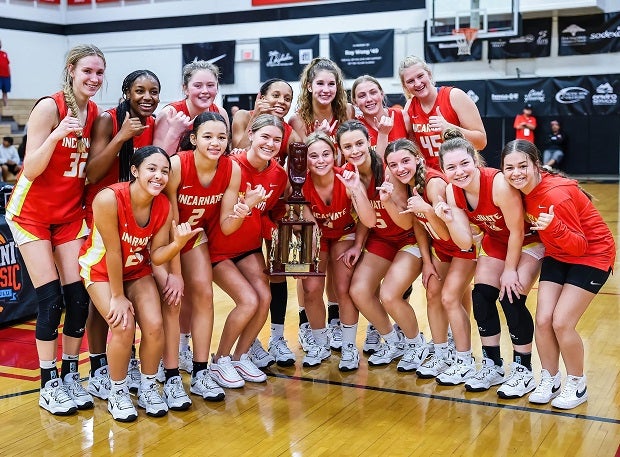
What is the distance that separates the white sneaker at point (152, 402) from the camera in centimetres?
373

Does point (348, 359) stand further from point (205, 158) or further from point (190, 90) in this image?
point (190, 90)

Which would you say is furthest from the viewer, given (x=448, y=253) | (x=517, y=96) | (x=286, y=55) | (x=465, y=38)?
(x=286, y=55)

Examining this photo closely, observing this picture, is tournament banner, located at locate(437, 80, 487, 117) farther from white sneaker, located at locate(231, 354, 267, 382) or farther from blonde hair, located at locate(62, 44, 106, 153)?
blonde hair, located at locate(62, 44, 106, 153)

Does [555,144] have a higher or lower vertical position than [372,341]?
higher

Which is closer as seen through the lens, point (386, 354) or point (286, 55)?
point (386, 354)

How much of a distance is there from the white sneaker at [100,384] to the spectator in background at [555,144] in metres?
13.5

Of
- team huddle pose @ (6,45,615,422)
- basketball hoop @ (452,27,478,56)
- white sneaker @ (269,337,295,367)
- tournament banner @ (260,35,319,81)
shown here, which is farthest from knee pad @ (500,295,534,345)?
tournament banner @ (260,35,319,81)

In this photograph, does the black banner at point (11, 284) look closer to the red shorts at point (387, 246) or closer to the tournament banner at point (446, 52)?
the red shorts at point (387, 246)

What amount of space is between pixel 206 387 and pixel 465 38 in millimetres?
12653

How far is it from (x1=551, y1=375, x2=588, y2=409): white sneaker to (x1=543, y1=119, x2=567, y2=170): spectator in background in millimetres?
12717

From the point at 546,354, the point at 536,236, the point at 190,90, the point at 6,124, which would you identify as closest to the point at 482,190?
the point at 536,236

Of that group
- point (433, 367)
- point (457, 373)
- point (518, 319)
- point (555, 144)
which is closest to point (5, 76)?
point (555, 144)

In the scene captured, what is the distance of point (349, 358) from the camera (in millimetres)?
4516

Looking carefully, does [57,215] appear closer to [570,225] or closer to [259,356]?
[259,356]
